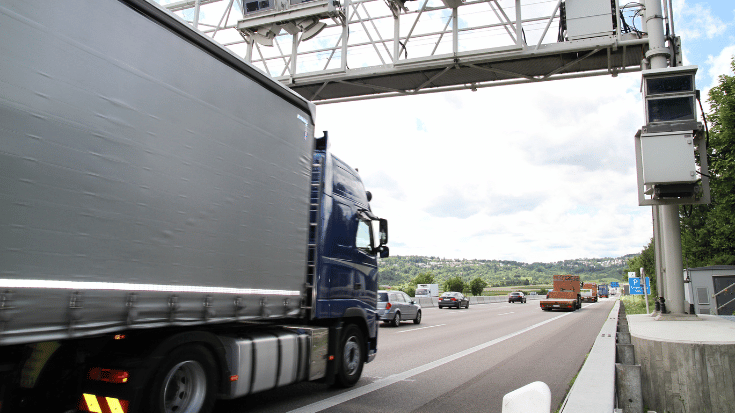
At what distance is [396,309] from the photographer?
744 inches

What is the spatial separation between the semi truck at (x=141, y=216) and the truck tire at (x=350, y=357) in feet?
2.22

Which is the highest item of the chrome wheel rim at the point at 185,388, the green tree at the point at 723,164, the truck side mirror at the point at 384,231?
the green tree at the point at 723,164

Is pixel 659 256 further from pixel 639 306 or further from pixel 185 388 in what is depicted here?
pixel 639 306

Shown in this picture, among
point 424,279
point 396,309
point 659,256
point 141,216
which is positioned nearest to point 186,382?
point 141,216

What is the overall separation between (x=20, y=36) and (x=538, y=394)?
11.4ft

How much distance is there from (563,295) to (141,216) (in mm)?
34899

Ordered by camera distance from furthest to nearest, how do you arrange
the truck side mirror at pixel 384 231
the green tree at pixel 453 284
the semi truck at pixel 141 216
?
the green tree at pixel 453 284, the truck side mirror at pixel 384 231, the semi truck at pixel 141 216

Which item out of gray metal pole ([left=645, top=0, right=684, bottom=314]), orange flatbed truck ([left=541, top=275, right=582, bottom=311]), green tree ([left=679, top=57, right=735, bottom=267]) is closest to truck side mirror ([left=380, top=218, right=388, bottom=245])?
gray metal pole ([left=645, top=0, right=684, bottom=314])

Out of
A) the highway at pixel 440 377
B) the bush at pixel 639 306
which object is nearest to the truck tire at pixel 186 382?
the highway at pixel 440 377

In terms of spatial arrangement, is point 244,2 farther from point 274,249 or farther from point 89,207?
point 89,207

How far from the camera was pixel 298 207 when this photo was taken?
5.82 metres

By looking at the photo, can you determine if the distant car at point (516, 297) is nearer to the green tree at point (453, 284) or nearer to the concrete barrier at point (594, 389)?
the green tree at point (453, 284)

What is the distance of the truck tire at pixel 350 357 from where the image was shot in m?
6.51

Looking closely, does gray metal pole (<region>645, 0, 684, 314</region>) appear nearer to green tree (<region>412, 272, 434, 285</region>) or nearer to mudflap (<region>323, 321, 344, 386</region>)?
mudflap (<region>323, 321, 344, 386</region>)
